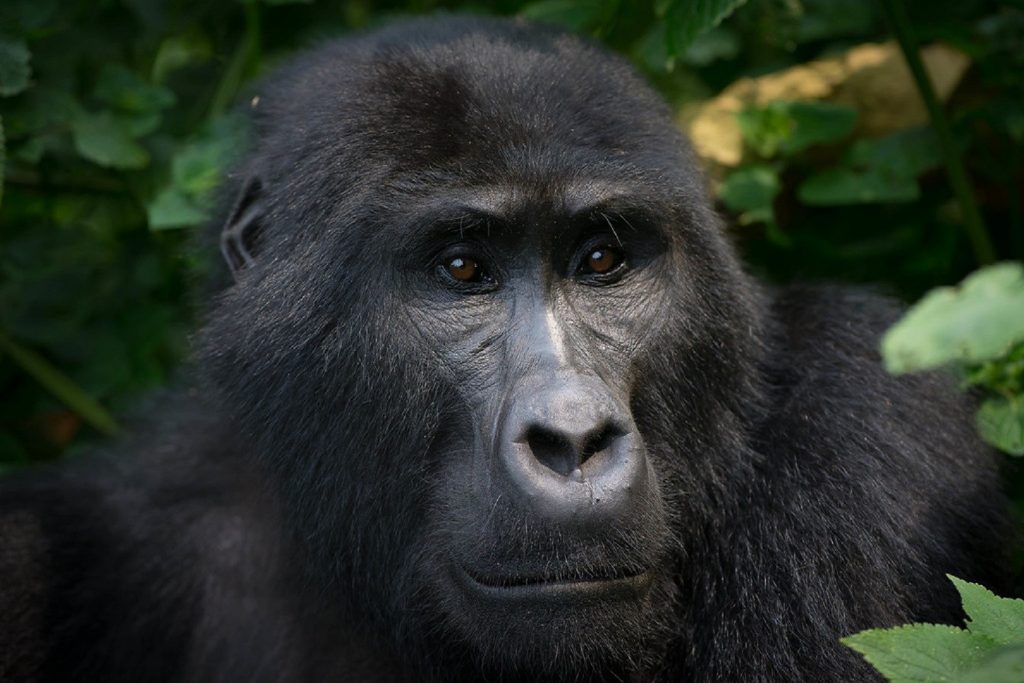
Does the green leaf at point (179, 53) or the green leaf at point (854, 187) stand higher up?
the green leaf at point (854, 187)

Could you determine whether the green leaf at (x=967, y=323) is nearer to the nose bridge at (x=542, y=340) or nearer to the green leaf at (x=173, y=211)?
the nose bridge at (x=542, y=340)

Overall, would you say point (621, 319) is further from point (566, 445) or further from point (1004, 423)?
point (1004, 423)

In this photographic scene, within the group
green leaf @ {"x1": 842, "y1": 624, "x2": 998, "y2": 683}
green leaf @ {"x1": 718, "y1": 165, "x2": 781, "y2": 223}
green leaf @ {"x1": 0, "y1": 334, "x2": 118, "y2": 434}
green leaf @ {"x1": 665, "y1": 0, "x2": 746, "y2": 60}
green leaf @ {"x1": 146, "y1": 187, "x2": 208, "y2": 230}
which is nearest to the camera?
green leaf @ {"x1": 842, "y1": 624, "x2": 998, "y2": 683}

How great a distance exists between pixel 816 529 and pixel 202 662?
2235 mm

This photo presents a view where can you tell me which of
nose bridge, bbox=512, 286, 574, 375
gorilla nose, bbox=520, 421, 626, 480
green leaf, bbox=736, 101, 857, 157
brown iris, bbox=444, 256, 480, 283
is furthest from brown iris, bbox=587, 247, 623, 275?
green leaf, bbox=736, 101, 857, 157

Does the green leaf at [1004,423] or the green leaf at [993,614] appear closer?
the green leaf at [993,614]

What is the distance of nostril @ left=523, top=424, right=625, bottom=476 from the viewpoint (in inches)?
124

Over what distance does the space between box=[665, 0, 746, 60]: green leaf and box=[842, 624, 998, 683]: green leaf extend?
2.29m

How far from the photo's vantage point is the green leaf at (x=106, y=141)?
540 cm

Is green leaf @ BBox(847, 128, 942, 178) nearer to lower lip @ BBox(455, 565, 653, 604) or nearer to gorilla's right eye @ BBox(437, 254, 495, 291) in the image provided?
gorilla's right eye @ BBox(437, 254, 495, 291)

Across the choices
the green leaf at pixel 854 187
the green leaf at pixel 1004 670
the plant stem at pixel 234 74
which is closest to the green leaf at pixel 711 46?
the green leaf at pixel 854 187

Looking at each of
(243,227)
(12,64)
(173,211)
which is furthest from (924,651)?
(12,64)

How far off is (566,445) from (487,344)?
538mm

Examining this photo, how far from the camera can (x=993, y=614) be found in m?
2.64
